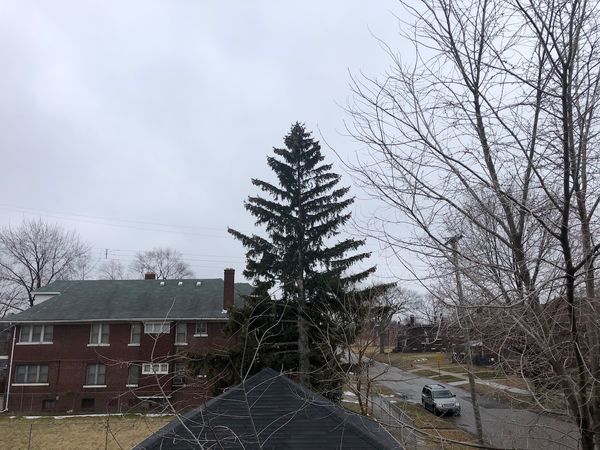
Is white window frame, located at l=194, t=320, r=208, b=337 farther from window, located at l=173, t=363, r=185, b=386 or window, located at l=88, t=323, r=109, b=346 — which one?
window, located at l=88, t=323, r=109, b=346

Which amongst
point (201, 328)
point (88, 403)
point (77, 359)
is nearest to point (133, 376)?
point (88, 403)

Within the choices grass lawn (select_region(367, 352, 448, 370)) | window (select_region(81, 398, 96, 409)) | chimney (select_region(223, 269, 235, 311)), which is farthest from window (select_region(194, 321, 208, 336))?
grass lawn (select_region(367, 352, 448, 370))

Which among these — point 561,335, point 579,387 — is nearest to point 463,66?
point 561,335

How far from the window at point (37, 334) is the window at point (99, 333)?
2.51 meters

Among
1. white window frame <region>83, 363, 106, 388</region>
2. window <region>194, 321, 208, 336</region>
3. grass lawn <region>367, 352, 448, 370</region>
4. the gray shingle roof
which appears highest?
the gray shingle roof

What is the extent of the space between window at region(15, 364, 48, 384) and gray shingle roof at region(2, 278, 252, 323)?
2.89 metres

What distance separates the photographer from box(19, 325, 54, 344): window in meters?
32.9

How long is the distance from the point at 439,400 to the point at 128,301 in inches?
827

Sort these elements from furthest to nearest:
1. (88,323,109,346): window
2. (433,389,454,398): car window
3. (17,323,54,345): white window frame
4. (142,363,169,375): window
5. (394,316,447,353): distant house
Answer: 1. (88,323,109,346): window
2. (17,323,54,345): white window frame
3. (433,389,454,398): car window
4. (394,316,447,353): distant house
5. (142,363,169,375): window

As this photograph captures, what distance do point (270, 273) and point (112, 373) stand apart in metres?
Answer: 16.8

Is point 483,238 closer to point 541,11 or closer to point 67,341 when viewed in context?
point 541,11

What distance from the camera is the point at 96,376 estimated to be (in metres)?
32.2

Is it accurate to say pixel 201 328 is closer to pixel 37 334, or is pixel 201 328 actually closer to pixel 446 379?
pixel 37 334

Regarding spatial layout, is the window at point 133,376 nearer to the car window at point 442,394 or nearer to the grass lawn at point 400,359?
the grass lawn at point 400,359
